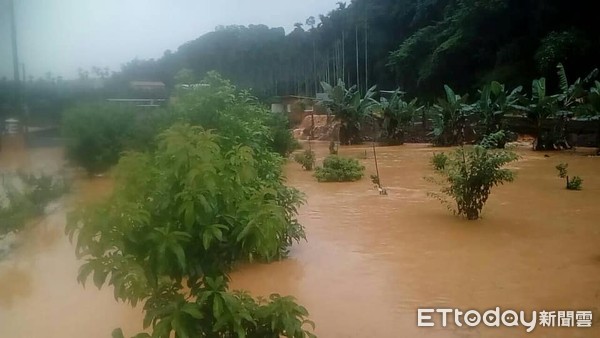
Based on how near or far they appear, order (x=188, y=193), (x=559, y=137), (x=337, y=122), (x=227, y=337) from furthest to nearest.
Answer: (x=559, y=137) < (x=337, y=122) < (x=227, y=337) < (x=188, y=193)

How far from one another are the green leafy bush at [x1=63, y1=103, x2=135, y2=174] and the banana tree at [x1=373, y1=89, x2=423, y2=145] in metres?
1.56

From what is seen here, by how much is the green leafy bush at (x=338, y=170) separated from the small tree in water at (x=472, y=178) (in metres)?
0.56

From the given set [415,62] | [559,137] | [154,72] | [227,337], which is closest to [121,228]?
[227,337]

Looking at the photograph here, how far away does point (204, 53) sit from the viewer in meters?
2.64

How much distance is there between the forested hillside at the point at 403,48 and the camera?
2684 mm

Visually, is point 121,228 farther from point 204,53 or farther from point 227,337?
point 204,53

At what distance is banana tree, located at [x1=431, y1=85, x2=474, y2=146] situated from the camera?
4.02 metres

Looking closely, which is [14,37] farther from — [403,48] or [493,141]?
[493,141]

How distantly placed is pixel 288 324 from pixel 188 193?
1.63ft

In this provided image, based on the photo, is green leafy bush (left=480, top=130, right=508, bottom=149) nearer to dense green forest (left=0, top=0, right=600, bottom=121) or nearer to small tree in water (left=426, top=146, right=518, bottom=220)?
small tree in water (left=426, top=146, right=518, bottom=220)

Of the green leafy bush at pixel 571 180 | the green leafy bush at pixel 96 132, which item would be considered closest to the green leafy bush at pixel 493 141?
the green leafy bush at pixel 571 180

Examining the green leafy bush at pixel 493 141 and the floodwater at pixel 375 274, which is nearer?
the floodwater at pixel 375 274

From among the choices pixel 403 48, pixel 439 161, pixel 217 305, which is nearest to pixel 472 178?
pixel 439 161

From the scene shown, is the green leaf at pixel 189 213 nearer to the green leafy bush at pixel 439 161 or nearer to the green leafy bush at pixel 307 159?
the green leafy bush at pixel 307 159
